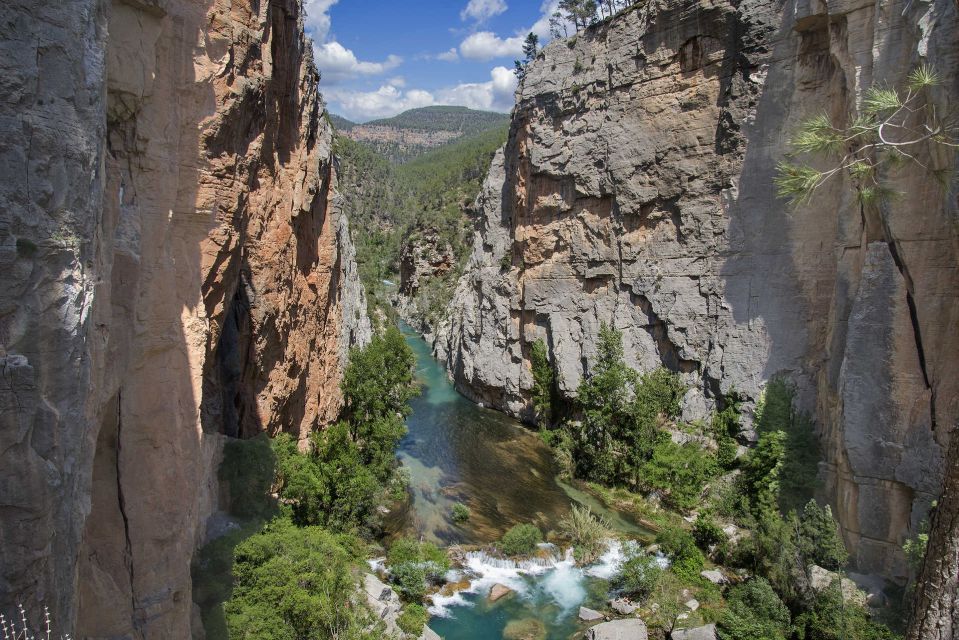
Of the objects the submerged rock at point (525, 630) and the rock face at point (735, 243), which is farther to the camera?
the submerged rock at point (525, 630)

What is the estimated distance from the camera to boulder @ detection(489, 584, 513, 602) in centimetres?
1577

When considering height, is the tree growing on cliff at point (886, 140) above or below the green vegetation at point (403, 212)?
below

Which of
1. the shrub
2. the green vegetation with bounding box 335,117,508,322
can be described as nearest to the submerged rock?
the shrub

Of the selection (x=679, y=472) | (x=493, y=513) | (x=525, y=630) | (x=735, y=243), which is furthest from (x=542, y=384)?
(x=525, y=630)

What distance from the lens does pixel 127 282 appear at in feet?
20.3

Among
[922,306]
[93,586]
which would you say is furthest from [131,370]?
[922,306]

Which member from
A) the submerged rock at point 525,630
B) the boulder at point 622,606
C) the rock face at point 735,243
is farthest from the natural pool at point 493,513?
the rock face at point 735,243

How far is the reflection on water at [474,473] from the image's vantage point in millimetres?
20078

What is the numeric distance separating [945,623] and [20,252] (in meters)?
7.08

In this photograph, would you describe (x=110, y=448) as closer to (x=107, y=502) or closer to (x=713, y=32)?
(x=107, y=502)

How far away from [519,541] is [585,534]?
222 cm

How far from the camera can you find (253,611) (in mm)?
9781

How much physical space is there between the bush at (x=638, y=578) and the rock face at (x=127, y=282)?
1059 cm

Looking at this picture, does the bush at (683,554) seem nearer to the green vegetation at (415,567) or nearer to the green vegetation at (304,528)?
the green vegetation at (415,567)
